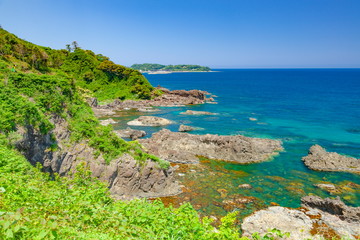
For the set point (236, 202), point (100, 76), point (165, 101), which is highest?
point (100, 76)

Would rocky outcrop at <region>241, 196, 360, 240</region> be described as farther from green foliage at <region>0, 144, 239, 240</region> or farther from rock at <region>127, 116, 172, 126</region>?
rock at <region>127, 116, 172, 126</region>

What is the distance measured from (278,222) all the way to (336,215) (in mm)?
7103

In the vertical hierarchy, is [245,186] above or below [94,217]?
below

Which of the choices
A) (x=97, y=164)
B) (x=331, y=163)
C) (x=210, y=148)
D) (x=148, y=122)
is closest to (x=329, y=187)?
(x=331, y=163)

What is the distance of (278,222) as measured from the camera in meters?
20.0

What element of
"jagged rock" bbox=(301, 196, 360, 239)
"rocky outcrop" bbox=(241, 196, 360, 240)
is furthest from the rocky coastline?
"jagged rock" bbox=(301, 196, 360, 239)

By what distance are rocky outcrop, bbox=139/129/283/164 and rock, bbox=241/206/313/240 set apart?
600 inches

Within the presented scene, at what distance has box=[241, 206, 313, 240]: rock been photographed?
63.1ft

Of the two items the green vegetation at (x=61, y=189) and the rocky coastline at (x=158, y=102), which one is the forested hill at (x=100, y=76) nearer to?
the rocky coastline at (x=158, y=102)

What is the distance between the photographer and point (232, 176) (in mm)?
31750

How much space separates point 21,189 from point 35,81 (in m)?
16.9

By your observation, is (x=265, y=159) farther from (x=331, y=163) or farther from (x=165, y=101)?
(x=165, y=101)

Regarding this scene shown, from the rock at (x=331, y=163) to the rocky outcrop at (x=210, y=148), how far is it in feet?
19.8

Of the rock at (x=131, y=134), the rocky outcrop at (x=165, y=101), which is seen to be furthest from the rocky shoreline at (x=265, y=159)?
the rocky outcrop at (x=165, y=101)
